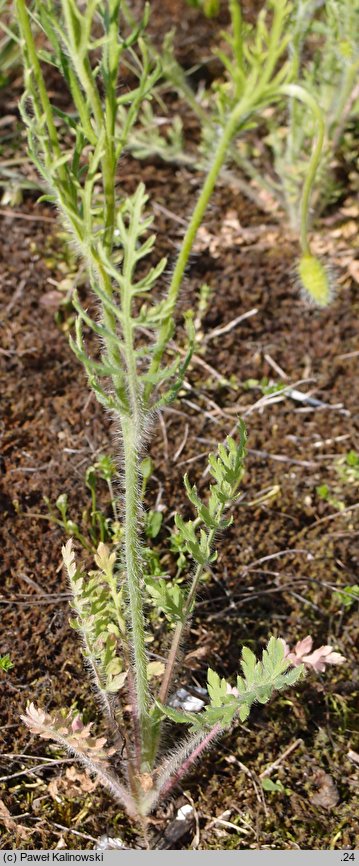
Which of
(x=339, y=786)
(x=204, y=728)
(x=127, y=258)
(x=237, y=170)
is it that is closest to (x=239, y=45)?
(x=127, y=258)

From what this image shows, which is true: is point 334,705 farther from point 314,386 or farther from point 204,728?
point 314,386

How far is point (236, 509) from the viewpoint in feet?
7.97

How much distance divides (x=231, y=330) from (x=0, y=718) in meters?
1.38

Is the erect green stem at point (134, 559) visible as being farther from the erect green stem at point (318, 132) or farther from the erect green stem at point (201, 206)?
the erect green stem at point (318, 132)

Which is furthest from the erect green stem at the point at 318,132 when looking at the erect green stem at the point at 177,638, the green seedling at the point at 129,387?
the erect green stem at the point at 177,638

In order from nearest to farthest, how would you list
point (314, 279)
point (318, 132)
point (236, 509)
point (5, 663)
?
1. point (318, 132)
2. point (5, 663)
3. point (314, 279)
4. point (236, 509)

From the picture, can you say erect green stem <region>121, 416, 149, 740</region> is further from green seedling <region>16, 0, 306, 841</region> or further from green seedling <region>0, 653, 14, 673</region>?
green seedling <region>0, 653, 14, 673</region>

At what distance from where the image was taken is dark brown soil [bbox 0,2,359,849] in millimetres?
1951

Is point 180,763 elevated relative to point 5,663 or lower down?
lower down

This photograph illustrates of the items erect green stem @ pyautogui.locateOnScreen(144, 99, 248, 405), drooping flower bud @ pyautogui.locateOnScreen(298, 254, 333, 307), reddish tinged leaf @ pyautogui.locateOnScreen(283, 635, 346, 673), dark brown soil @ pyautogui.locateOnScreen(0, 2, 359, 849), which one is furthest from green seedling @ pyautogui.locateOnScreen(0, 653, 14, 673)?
drooping flower bud @ pyautogui.locateOnScreen(298, 254, 333, 307)

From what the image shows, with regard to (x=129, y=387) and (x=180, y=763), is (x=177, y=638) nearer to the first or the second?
(x=180, y=763)

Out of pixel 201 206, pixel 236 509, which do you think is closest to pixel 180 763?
pixel 236 509

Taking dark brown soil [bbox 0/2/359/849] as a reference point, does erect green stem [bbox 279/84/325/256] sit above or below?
above

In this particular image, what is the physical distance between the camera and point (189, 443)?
8.38 ft
